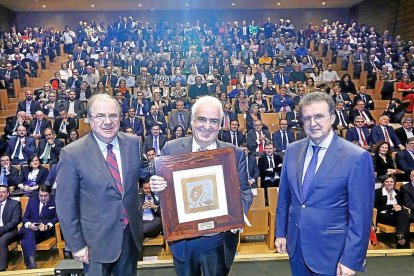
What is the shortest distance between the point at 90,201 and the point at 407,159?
539 cm

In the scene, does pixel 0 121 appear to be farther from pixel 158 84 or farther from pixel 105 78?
pixel 158 84

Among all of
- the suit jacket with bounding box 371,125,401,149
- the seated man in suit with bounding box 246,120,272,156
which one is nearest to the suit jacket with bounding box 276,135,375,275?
the seated man in suit with bounding box 246,120,272,156

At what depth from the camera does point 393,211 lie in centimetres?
463

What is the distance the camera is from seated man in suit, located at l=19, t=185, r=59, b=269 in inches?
161

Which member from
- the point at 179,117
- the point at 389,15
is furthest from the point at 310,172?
the point at 389,15

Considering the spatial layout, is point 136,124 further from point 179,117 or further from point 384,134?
point 384,134

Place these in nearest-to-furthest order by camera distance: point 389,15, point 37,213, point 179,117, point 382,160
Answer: point 37,213 < point 382,160 < point 179,117 < point 389,15

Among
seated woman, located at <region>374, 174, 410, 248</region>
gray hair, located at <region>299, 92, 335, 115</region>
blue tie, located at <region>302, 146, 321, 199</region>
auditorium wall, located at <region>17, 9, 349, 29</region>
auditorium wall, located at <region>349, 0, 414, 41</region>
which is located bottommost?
seated woman, located at <region>374, 174, 410, 248</region>

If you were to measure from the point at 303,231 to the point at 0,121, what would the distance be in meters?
8.57

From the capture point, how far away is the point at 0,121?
8.60 m

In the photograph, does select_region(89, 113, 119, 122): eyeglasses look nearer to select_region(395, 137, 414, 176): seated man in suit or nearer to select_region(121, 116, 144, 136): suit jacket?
A: select_region(395, 137, 414, 176): seated man in suit

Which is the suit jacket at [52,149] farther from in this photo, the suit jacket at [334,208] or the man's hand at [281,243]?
the suit jacket at [334,208]

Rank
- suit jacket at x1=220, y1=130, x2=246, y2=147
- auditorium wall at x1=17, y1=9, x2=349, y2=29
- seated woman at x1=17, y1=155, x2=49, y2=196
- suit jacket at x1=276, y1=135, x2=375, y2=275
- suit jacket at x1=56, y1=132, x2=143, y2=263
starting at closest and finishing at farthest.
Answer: suit jacket at x1=276, y1=135, x2=375, y2=275, suit jacket at x1=56, y1=132, x2=143, y2=263, seated woman at x1=17, y1=155, x2=49, y2=196, suit jacket at x1=220, y1=130, x2=246, y2=147, auditorium wall at x1=17, y1=9, x2=349, y2=29

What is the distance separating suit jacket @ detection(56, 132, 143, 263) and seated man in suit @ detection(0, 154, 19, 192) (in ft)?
14.7
